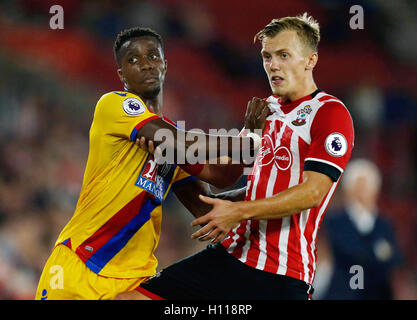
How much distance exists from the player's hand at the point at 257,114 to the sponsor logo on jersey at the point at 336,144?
52 cm

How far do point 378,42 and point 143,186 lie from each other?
25.8 feet

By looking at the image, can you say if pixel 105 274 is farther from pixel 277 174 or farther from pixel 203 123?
pixel 203 123

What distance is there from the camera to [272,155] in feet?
10.7

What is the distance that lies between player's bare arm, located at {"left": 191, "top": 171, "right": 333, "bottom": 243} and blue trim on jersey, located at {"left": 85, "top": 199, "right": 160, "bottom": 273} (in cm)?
75

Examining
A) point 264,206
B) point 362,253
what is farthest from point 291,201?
point 362,253

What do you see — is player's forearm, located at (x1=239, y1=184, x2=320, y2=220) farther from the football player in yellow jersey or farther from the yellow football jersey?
the yellow football jersey

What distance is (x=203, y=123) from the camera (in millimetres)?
9422

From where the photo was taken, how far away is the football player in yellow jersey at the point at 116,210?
133 inches

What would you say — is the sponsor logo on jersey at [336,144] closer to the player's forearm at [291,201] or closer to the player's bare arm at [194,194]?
the player's forearm at [291,201]

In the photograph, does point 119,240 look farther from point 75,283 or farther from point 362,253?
point 362,253

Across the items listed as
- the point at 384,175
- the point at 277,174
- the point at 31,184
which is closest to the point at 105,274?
the point at 277,174

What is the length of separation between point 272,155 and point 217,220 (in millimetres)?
664

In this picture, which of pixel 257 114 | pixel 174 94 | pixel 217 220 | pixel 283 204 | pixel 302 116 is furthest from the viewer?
pixel 174 94

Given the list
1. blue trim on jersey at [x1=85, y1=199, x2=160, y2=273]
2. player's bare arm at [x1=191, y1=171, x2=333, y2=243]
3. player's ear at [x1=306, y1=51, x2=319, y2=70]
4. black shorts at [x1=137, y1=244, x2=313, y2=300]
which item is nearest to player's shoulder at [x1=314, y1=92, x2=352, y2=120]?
player's ear at [x1=306, y1=51, x2=319, y2=70]
